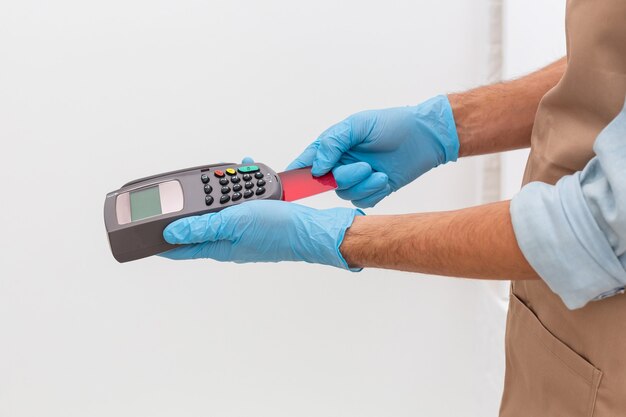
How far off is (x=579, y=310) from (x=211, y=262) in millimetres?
987

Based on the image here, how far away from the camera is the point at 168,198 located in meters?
0.81

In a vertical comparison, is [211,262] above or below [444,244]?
below

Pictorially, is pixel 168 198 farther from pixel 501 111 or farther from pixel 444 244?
pixel 501 111

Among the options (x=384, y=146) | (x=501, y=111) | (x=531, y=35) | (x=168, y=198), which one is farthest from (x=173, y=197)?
(x=531, y=35)

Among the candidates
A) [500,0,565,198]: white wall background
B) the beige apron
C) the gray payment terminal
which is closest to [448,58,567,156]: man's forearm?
the beige apron

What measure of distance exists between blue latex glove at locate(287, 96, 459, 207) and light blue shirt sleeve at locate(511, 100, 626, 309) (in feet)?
1.24

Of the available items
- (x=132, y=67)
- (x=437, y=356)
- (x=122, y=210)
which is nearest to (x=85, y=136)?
(x=132, y=67)

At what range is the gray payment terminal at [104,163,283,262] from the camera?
77cm

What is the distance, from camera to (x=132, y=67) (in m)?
1.37

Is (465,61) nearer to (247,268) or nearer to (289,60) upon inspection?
(289,60)

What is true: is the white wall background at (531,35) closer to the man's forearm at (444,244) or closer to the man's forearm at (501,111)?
the man's forearm at (501,111)

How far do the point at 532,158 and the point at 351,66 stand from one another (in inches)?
30.4

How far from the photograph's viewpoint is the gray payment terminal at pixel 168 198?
766mm

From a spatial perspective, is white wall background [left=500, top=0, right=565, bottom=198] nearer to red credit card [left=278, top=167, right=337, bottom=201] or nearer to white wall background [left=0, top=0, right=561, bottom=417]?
white wall background [left=0, top=0, right=561, bottom=417]
